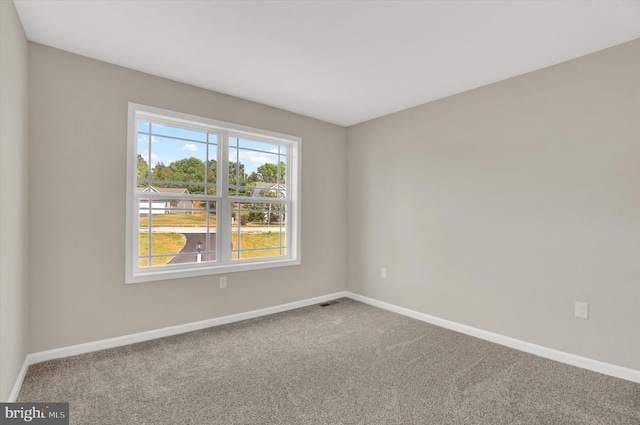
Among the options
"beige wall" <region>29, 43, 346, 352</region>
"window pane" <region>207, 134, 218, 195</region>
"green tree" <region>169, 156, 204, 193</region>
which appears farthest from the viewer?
"window pane" <region>207, 134, 218, 195</region>

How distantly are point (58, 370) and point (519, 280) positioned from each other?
3816 mm

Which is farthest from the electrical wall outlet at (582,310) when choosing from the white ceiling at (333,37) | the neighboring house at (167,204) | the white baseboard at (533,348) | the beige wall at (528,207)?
the neighboring house at (167,204)

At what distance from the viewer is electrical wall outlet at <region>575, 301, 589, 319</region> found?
8.23 ft

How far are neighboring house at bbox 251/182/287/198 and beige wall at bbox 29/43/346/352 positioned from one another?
914 mm

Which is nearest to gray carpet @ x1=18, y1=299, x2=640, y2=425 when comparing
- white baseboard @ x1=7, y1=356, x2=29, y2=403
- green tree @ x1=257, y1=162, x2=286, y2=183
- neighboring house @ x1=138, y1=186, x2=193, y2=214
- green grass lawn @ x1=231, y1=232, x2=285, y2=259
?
white baseboard @ x1=7, y1=356, x2=29, y2=403

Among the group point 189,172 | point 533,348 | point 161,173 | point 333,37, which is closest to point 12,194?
point 161,173

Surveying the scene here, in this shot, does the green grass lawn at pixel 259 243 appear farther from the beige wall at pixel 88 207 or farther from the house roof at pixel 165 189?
the house roof at pixel 165 189

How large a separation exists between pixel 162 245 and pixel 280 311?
1.56 metres

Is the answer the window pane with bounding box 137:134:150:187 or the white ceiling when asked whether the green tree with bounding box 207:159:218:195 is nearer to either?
the window pane with bounding box 137:134:150:187

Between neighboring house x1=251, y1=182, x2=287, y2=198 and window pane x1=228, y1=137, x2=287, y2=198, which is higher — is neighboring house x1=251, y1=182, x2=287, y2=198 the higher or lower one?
the lower one

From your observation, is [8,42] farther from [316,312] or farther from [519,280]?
[519,280]

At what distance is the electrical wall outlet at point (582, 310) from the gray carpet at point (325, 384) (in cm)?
42

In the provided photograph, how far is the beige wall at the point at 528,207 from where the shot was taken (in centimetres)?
237

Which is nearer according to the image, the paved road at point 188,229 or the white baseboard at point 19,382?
the white baseboard at point 19,382
